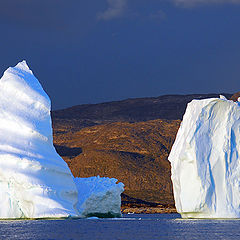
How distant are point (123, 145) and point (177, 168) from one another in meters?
82.5

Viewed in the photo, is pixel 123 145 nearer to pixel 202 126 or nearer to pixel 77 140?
pixel 77 140

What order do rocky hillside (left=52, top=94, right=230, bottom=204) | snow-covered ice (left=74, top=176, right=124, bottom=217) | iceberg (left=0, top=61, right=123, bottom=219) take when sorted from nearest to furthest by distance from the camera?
iceberg (left=0, top=61, right=123, bottom=219) < snow-covered ice (left=74, top=176, right=124, bottom=217) < rocky hillside (left=52, top=94, right=230, bottom=204)

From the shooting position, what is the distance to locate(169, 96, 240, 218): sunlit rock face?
3900 centimetres

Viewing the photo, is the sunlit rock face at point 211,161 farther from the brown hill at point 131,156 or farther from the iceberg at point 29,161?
the brown hill at point 131,156

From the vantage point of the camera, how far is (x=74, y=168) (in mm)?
114000

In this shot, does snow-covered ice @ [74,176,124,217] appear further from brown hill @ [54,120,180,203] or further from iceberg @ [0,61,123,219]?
brown hill @ [54,120,180,203]

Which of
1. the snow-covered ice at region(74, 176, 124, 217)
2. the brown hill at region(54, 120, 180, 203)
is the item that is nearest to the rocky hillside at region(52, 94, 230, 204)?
the brown hill at region(54, 120, 180, 203)

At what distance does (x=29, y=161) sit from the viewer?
40.1 metres

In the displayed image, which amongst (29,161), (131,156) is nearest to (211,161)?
(29,161)

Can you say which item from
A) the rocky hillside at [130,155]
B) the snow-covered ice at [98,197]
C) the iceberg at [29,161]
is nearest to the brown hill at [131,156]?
the rocky hillside at [130,155]

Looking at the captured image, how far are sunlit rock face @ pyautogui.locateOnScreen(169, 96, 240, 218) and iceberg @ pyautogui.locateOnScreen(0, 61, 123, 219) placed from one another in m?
7.03

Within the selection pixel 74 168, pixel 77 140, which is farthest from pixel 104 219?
pixel 77 140

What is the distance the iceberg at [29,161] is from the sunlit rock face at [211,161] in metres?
7.03

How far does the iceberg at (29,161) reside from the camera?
39.5 metres
